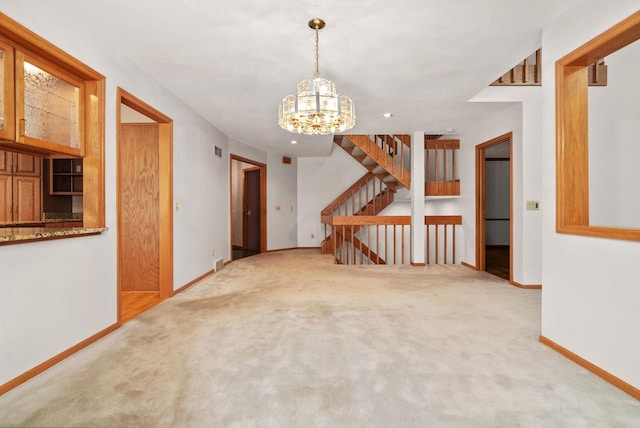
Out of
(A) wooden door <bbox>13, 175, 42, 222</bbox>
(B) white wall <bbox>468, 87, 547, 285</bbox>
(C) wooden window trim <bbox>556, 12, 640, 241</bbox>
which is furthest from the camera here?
(A) wooden door <bbox>13, 175, 42, 222</bbox>

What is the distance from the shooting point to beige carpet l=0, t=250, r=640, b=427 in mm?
1626

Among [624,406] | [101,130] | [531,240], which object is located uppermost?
[101,130]

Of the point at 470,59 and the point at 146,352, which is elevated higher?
the point at 470,59

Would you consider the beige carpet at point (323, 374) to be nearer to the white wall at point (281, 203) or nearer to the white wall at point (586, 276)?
the white wall at point (586, 276)

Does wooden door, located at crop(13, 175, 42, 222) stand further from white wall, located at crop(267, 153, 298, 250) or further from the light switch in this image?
the light switch

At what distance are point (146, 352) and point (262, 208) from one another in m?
5.60

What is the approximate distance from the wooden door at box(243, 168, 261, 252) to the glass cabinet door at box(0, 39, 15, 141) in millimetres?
6369

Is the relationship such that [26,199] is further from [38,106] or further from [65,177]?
[38,106]

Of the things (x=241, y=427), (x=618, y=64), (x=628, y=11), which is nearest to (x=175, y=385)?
(x=241, y=427)

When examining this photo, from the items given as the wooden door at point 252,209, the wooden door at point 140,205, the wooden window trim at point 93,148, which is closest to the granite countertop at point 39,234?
the wooden window trim at point 93,148

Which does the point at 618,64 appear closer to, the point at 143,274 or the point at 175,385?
the point at 175,385

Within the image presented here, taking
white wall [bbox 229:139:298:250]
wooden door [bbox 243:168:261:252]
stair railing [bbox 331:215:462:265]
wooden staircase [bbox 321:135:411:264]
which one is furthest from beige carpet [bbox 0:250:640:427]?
wooden door [bbox 243:168:261:252]

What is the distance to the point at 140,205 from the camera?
410cm

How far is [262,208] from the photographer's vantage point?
7.83 metres
